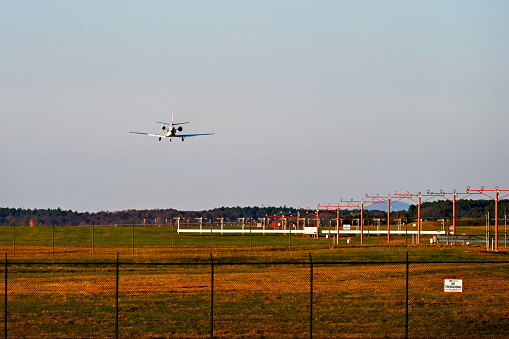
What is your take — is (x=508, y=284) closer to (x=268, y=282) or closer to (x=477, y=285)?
(x=477, y=285)

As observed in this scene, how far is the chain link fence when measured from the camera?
78.8 ft

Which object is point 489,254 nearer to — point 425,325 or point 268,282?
point 268,282

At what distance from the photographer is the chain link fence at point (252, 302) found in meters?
24.0

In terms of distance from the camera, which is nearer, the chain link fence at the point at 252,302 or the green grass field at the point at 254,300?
the chain link fence at the point at 252,302

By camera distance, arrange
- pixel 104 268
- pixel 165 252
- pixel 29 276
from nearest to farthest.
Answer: pixel 29 276 → pixel 104 268 → pixel 165 252

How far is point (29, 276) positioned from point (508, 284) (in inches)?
1053

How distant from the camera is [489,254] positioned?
Answer: 5284 centimetres

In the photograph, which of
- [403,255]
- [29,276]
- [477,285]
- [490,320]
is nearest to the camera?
[490,320]

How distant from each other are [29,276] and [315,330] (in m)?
22.2

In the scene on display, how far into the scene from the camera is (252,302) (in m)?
31.0

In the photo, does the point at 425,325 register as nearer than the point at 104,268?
Yes

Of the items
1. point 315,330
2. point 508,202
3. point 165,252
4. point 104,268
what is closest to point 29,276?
point 104,268

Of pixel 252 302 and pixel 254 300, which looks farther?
pixel 254 300

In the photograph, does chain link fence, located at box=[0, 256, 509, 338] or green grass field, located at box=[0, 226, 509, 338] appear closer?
chain link fence, located at box=[0, 256, 509, 338]
